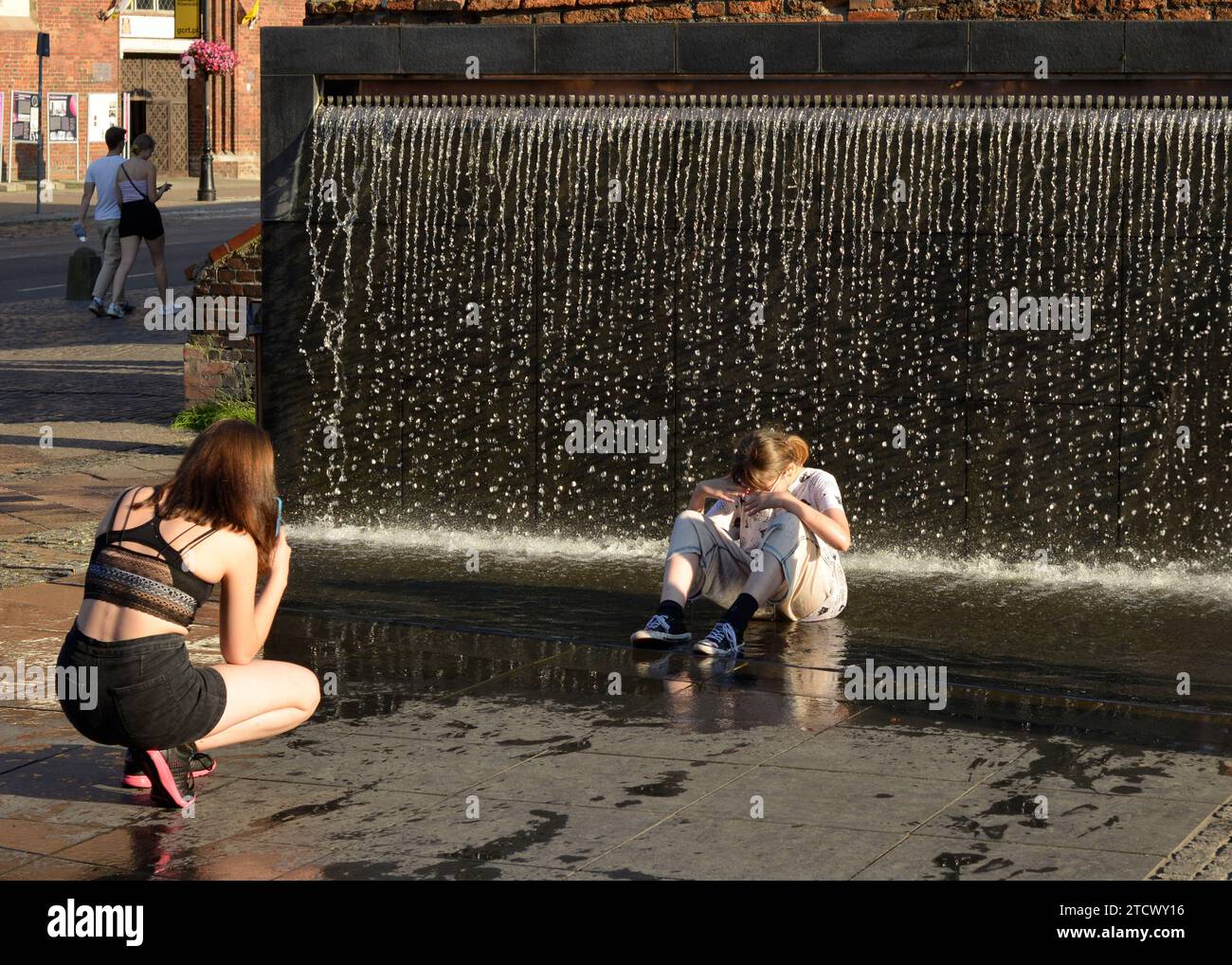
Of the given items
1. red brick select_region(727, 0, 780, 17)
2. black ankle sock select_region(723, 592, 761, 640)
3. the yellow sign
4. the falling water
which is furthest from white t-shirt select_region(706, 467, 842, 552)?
the yellow sign

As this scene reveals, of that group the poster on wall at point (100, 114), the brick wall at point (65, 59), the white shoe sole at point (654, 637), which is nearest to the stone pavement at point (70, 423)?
the white shoe sole at point (654, 637)

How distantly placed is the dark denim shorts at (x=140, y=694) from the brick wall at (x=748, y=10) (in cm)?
587

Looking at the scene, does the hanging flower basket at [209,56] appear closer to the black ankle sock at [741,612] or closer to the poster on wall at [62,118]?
the poster on wall at [62,118]

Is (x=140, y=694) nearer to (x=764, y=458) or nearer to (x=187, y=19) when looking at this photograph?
(x=764, y=458)

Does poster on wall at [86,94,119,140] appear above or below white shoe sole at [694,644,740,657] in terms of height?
above

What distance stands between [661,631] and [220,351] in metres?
7.46

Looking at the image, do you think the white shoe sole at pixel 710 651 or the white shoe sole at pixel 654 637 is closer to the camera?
the white shoe sole at pixel 710 651

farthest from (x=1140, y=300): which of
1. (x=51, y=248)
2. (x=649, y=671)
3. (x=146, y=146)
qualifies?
(x=51, y=248)

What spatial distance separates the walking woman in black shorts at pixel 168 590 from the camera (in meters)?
5.50

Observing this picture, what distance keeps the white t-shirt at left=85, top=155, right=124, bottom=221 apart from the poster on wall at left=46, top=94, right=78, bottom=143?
79.2ft

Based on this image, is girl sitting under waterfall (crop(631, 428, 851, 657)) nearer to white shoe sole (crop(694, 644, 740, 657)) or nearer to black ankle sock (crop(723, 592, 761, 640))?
black ankle sock (crop(723, 592, 761, 640))

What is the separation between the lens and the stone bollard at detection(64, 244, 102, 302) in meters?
21.7

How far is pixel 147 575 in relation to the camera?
18.1 feet

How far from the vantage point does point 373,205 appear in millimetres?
10656
